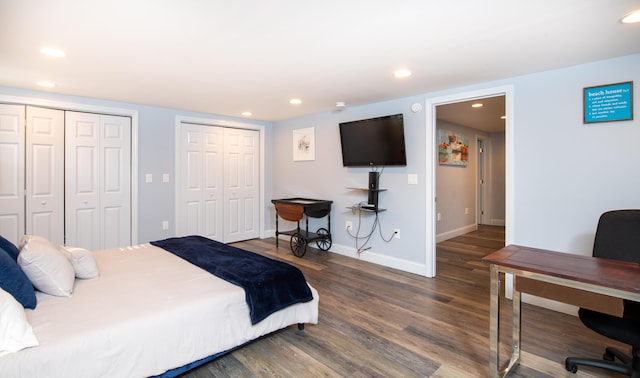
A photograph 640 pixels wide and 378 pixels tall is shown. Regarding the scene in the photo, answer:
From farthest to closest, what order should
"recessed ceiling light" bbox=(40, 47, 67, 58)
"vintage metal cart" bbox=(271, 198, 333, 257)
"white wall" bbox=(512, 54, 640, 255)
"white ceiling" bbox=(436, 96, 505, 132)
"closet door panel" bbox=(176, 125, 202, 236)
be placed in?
"closet door panel" bbox=(176, 125, 202, 236), "vintage metal cart" bbox=(271, 198, 333, 257), "white ceiling" bbox=(436, 96, 505, 132), "white wall" bbox=(512, 54, 640, 255), "recessed ceiling light" bbox=(40, 47, 67, 58)

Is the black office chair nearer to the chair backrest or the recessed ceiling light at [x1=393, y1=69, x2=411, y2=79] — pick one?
the chair backrest

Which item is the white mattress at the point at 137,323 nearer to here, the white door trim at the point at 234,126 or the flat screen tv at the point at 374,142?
the flat screen tv at the point at 374,142

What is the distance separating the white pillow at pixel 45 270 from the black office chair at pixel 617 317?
2.80 m

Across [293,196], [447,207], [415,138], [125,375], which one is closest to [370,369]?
[125,375]

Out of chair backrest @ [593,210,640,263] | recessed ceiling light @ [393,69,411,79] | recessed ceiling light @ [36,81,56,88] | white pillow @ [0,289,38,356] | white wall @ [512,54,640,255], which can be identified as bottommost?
white pillow @ [0,289,38,356]

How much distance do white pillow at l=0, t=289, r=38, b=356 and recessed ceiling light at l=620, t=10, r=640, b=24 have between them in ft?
10.9

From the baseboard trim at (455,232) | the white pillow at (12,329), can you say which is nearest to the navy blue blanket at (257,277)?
the white pillow at (12,329)

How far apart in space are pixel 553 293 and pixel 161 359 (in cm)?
194

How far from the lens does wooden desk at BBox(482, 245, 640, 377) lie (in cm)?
137

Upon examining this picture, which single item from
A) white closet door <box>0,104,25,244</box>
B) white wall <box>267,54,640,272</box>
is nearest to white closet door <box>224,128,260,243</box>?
white closet door <box>0,104,25,244</box>

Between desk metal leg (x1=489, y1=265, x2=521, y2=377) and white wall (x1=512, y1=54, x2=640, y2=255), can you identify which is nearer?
desk metal leg (x1=489, y1=265, x2=521, y2=377)

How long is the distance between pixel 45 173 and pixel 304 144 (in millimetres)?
3166

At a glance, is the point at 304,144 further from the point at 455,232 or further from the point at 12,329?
the point at 12,329

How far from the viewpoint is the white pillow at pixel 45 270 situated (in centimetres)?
173
